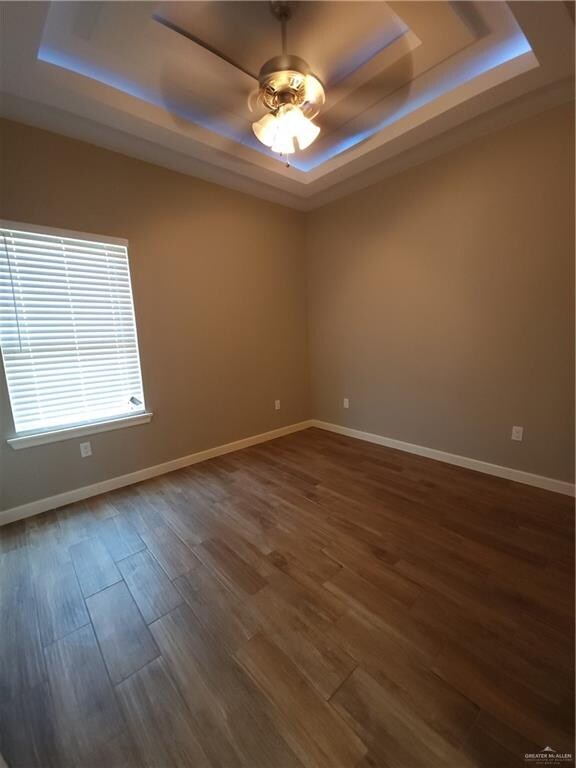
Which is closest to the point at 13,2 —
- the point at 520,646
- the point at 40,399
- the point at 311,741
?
→ the point at 40,399

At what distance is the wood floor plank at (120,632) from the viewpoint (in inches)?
45.4

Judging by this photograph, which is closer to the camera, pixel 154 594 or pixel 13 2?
pixel 13 2

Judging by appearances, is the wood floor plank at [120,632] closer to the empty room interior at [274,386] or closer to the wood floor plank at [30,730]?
the empty room interior at [274,386]

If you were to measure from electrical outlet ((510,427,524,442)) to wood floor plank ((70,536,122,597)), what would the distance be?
2.89 metres

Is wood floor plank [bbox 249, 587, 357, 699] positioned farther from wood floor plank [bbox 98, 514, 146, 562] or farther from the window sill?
the window sill

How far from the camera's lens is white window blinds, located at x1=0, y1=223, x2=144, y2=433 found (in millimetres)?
2037

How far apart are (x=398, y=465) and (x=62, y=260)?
126 inches

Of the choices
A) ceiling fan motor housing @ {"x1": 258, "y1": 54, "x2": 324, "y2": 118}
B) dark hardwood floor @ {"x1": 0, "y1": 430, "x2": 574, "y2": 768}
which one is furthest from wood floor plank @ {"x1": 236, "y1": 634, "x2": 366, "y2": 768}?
ceiling fan motor housing @ {"x1": 258, "y1": 54, "x2": 324, "y2": 118}

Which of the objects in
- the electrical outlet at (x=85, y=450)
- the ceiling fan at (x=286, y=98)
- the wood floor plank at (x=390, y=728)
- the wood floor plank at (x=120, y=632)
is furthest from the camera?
the electrical outlet at (x=85, y=450)

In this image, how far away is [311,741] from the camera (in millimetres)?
907

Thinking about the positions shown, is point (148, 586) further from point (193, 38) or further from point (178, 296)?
point (193, 38)

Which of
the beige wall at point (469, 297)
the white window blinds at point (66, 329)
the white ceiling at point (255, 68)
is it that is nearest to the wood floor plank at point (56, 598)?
the white window blinds at point (66, 329)

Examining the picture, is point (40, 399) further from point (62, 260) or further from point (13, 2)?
point (13, 2)

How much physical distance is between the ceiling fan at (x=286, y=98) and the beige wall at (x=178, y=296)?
116 centimetres
